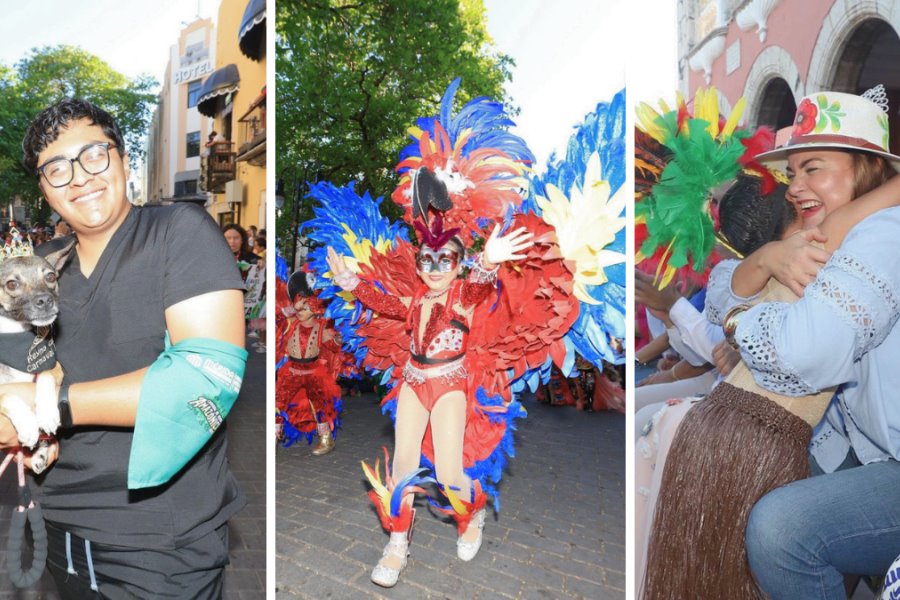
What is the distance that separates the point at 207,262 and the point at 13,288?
44 centimetres

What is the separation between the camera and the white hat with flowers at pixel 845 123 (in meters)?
1.61

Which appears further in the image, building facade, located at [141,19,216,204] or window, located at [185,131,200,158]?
window, located at [185,131,200,158]

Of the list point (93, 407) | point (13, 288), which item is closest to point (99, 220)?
point (13, 288)

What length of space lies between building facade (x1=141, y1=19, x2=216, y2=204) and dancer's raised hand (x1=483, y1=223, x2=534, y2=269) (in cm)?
110

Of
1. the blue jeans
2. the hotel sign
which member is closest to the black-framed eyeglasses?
the blue jeans

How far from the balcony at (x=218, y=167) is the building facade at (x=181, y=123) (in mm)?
89

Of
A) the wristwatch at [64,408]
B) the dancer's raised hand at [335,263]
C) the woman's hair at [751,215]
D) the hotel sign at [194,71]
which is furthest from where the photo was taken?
the hotel sign at [194,71]

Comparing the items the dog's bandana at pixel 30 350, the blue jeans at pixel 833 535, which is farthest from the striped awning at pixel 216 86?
the blue jeans at pixel 833 535

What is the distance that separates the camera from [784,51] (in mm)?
1780

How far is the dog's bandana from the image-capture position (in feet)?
4.10

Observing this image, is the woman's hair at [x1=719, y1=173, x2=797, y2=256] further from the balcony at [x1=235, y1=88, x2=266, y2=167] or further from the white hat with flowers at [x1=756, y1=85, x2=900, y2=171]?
the balcony at [x1=235, y1=88, x2=266, y2=167]

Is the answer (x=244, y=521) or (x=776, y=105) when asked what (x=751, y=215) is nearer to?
(x=776, y=105)

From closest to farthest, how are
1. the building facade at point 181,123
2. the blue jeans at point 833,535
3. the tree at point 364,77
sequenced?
the blue jeans at point 833,535
the building facade at point 181,123
the tree at point 364,77

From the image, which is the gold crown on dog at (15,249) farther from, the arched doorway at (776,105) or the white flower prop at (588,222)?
the arched doorway at (776,105)
